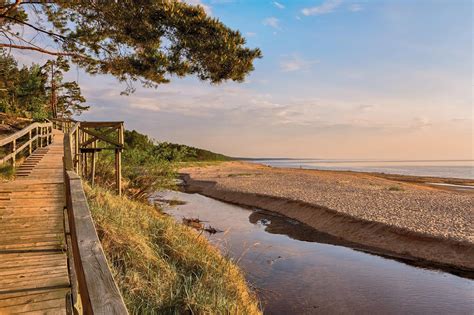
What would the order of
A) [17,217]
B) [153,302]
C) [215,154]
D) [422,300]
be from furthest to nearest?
[215,154]
[422,300]
[17,217]
[153,302]

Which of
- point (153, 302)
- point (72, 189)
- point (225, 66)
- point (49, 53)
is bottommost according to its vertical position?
point (153, 302)

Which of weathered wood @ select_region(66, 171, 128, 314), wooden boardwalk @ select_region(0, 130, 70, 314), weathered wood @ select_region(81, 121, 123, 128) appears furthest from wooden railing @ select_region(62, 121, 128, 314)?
weathered wood @ select_region(81, 121, 123, 128)

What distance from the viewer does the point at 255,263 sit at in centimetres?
1269

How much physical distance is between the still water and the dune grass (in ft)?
3.20

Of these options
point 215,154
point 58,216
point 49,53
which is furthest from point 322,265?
point 215,154

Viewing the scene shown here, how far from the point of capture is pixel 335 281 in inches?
449

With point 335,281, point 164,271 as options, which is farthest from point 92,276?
point 335,281

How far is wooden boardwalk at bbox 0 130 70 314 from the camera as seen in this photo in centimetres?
433

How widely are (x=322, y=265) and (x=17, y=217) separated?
9.72 meters

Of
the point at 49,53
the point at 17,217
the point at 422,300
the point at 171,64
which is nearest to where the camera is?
the point at 17,217

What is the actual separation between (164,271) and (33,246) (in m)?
2.54

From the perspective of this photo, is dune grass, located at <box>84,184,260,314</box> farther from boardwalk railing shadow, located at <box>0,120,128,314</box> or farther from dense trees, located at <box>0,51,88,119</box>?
dense trees, located at <box>0,51,88,119</box>

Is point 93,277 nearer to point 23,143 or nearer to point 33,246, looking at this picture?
point 33,246

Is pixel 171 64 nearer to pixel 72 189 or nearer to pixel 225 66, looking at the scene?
pixel 225 66
